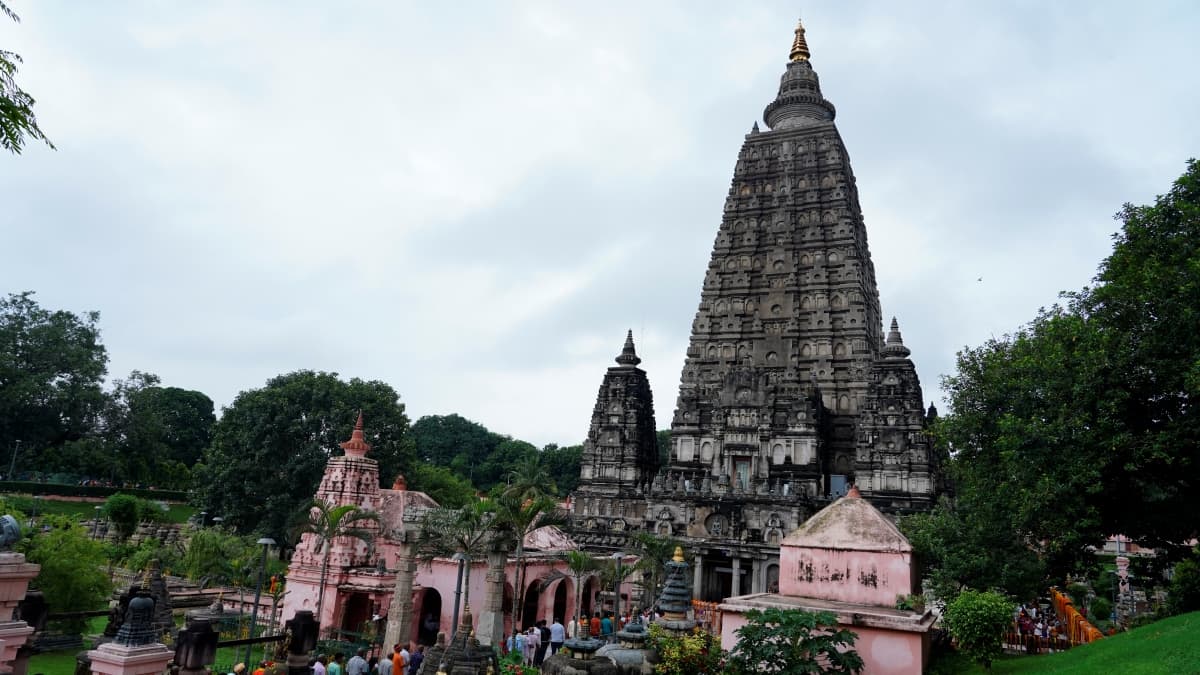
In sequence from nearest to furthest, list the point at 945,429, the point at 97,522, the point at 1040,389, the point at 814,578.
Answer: the point at 814,578
the point at 1040,389
the point at 945,429
the point at 97,522

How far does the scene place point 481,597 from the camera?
26.5 metres

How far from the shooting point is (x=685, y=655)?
43.8 feet

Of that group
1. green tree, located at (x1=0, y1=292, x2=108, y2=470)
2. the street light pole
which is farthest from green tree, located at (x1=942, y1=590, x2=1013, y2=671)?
green tree, located at (x1=0, y1=292, x2=108, y2=470)

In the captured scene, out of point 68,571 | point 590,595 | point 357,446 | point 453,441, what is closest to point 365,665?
point 357,446

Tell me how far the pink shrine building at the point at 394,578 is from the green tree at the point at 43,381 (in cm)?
3864

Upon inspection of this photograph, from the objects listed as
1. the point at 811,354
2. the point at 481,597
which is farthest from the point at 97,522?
the point at 811,354

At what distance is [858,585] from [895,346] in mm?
31493

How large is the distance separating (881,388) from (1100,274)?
2139 centimetres

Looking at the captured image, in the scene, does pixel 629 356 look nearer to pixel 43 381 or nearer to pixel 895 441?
pixel 895 441

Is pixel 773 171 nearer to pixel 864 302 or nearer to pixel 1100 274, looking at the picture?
pixel 864 302

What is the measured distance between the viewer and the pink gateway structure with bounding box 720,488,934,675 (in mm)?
13688

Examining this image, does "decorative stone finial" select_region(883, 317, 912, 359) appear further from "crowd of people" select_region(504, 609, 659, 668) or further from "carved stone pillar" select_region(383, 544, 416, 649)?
"carved stone pillar" select_region(383, 544, 416, 649)

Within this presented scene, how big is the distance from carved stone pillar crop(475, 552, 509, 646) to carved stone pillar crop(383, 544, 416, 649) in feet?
7.53

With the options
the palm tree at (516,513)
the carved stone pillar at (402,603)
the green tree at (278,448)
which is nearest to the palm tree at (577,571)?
the palm tree at (516,513)
